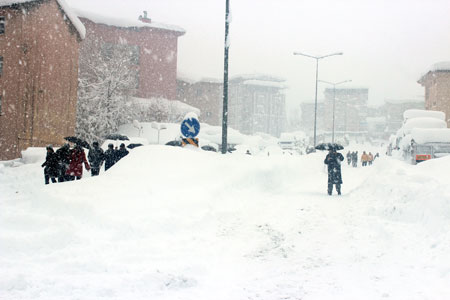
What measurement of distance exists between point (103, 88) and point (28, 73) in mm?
13270

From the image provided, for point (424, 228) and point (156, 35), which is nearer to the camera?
point (424, 228)

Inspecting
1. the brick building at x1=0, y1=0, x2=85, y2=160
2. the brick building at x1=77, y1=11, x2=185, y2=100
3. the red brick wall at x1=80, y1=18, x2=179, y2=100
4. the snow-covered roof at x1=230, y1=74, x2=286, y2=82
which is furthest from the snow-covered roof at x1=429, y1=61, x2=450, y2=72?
the snow-covered roof at x1=230, y1=74, x2=286, y2=82

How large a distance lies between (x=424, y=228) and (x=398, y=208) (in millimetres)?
1413

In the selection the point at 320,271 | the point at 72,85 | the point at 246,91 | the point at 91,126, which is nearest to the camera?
the point at 320,271

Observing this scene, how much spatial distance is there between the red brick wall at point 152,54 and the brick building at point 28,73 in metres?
14.7

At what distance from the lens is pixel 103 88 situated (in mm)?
35406

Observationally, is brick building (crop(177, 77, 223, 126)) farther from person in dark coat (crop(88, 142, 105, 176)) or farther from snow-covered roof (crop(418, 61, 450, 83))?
person in dark coat (crop(88, 142, 105, 176))

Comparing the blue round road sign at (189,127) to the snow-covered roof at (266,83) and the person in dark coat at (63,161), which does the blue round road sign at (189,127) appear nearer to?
the person in dark coat at (63,161)

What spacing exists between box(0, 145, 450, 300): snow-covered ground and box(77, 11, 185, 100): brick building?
101ft

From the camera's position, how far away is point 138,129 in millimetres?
35156

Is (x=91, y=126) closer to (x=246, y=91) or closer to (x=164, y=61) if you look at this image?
(x=164, y=61)

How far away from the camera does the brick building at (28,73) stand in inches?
857

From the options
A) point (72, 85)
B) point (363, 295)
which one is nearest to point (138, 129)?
point (72, 85)

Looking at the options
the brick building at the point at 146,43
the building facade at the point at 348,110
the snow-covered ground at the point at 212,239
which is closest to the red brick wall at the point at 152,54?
the brick building at the point at 146,43
